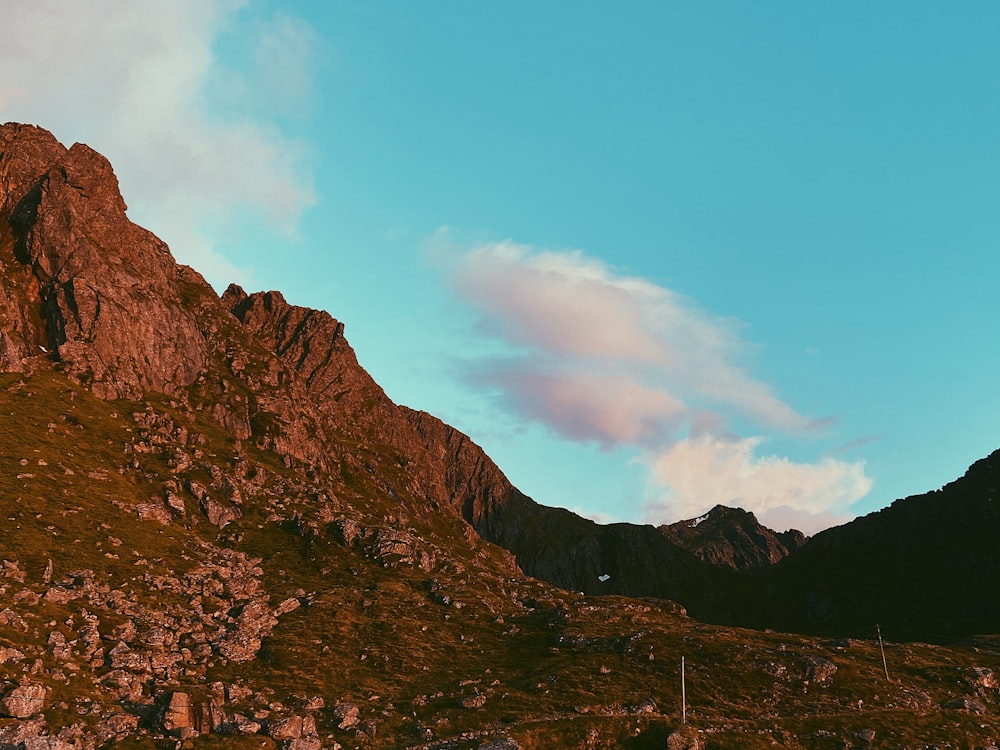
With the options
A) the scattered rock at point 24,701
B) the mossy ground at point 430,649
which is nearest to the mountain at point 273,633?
the scattered rock at point 24,701

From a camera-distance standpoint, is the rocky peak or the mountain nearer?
the mountain

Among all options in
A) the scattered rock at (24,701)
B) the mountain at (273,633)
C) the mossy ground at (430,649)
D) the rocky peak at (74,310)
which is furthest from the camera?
the rocky peak at (74,310)

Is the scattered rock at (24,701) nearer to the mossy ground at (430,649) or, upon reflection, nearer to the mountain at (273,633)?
the mountain at (273,633)

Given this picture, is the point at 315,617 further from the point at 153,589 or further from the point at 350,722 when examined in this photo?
the point at 350,722

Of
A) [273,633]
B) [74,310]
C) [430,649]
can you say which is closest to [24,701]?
[273,633]

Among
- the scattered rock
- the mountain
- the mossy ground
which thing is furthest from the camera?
the mossy ground

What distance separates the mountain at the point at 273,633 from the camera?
75.7m

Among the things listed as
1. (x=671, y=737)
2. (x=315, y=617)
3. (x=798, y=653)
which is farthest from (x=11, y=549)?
(x=798, y=653)

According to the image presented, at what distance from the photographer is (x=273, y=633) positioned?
108562 millimetres

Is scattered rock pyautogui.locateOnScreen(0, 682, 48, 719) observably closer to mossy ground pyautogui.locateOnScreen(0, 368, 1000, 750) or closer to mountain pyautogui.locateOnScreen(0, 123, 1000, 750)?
mountain pyautogui.locateOnScreen(0, 123, 1000, 750)

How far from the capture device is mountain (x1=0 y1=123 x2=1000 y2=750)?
7574cm

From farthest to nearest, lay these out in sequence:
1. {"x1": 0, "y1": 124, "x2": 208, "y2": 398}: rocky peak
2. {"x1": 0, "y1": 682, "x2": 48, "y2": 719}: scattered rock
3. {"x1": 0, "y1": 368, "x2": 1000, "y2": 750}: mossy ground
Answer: {"x1": 0, "y1": 124, "x2": 208, "y2": 398}: rocky peak → {"x1": 0, "y1": 368, "x2": 1000, "y2": 750}: mossy ground → {"x1": 0, "y1": 682, "x2": 48, "y2": 719}: scattered rock

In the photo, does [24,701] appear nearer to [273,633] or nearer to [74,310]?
[273,633]

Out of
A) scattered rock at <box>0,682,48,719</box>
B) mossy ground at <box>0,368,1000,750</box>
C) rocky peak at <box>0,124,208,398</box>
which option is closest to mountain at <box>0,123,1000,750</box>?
scattered rock at <box>0,682,48,719</box>
